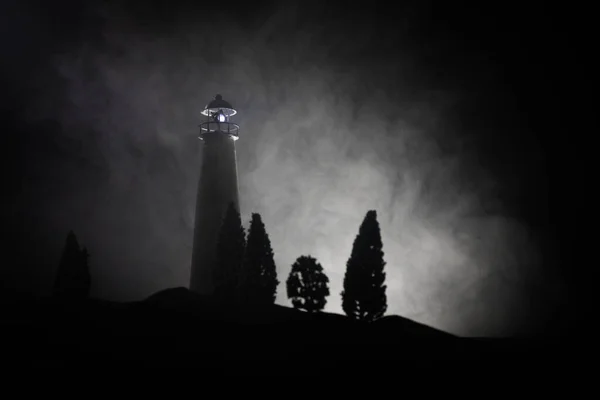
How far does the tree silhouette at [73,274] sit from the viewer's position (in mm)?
64000

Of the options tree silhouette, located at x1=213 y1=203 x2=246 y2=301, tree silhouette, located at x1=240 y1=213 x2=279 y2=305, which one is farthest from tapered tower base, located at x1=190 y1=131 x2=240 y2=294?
tree silhouette, located at x1=240 y1=213 x2=279 y2=305

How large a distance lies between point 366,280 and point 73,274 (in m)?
28.9

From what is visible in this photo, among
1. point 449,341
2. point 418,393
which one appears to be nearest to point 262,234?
point 449,341

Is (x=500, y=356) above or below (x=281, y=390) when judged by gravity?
above

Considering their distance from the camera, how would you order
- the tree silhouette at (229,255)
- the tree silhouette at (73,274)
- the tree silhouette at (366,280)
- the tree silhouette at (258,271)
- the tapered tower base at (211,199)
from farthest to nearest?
the tapered tower base at (211,199)
the tree silhouette at (229,255)
the tree silhouette at (73,274)
the tree silhouette at (258,271)
the tree silhouette at (366,280)

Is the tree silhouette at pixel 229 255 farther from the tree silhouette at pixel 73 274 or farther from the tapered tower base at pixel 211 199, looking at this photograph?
the tree silhouette at pixel 73 274

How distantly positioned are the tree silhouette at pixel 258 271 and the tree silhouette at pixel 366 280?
7.48m

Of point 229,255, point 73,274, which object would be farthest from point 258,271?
point 73,274

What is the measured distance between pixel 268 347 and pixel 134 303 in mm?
15758

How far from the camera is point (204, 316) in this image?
2256 inches

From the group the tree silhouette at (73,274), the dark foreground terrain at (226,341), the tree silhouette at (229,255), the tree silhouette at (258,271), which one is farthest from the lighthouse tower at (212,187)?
the tree silhouette at (73,274)

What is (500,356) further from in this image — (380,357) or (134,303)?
(134,303)

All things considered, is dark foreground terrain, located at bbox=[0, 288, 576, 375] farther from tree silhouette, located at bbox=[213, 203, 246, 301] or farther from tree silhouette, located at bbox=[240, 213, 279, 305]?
tree silhouette, located at bbox=[213, 203, 246, 301]

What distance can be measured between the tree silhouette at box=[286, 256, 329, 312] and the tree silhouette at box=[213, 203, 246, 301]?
255 inches
